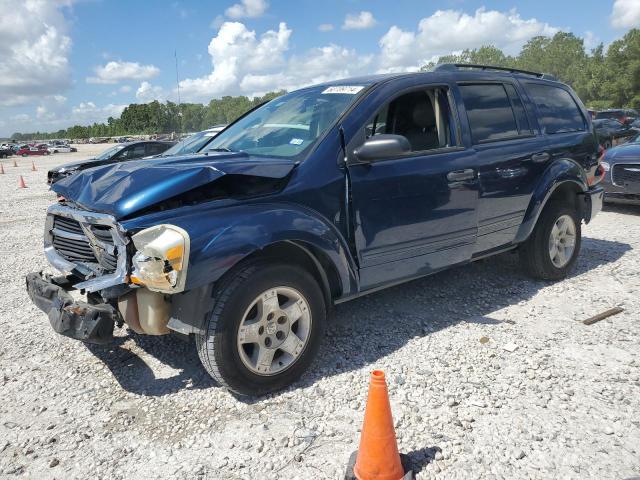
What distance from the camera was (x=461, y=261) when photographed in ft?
13.7

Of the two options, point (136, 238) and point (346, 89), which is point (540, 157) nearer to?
point (346, 89)

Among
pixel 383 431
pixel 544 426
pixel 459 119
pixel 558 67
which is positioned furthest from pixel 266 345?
pixel 558 67

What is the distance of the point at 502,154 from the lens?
4.27 meters

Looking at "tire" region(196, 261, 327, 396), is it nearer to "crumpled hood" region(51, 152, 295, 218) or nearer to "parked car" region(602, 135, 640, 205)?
"crumpled hood" region(51, 152, 295, 218)

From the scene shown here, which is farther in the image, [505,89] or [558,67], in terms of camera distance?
[558,67]

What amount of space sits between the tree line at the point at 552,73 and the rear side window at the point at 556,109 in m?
6.93

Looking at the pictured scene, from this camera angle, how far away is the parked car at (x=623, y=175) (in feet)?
26.8

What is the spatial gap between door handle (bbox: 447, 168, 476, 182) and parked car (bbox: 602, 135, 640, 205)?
5758 mm

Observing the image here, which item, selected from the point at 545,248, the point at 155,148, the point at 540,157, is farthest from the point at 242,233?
the point at 155,148

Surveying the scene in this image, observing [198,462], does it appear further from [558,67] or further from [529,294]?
[558,67]

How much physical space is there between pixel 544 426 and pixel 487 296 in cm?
212

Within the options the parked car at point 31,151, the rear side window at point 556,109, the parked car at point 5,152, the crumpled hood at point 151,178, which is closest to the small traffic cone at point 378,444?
the crumpled hood at point 151,178

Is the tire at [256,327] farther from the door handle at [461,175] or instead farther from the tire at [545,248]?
the tire at [545,248]

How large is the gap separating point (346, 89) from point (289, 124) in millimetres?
511
